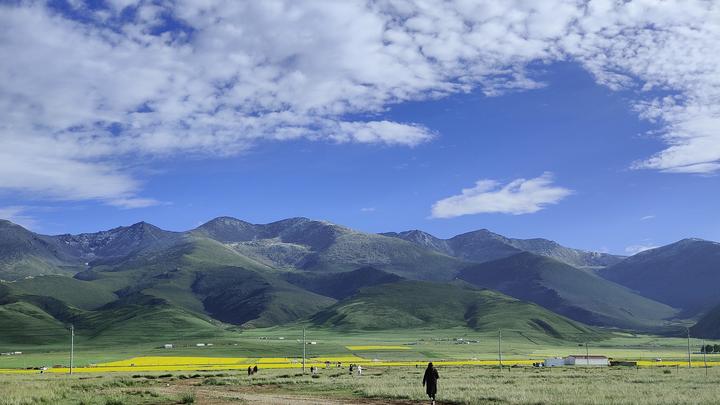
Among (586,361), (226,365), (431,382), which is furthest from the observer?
(226,365)

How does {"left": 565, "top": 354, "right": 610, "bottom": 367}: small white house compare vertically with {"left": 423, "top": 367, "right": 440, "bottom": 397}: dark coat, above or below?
below

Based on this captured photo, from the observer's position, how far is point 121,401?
36.5 meters

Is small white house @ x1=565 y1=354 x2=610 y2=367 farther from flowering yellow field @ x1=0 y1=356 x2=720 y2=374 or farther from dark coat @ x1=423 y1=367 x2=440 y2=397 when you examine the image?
dark coat @ x1=423 y1=367 x2=440 y2=397

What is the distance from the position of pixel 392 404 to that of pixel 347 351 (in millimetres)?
135333

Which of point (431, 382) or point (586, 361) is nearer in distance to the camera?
point (431, 382)

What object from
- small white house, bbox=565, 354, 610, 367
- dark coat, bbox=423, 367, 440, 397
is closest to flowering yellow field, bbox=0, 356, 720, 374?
small white house, bbox=565, 354, 610, 367

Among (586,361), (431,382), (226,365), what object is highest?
(431,382)

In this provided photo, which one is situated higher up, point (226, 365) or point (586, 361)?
point (226, 365)

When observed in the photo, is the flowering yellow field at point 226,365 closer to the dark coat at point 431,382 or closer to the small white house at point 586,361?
the small white house at point 586,361

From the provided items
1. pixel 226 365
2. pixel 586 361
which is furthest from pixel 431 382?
pixel 586 361

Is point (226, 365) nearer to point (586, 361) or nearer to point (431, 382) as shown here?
point (586, 361)

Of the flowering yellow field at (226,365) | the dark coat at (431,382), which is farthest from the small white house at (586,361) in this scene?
the dark coat at (431,382)

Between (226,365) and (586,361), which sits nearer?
(586,361)

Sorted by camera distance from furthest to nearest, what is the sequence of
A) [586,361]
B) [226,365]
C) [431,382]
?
[226,365]
[586,361]
[431,382]
